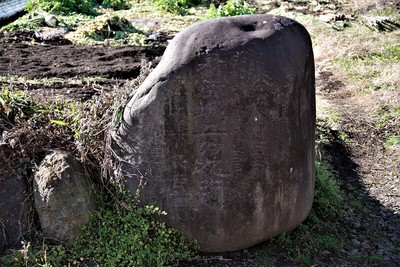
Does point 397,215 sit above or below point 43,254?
below

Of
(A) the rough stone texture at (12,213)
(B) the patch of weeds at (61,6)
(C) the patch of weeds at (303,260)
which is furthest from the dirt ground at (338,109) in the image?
(B) the patch of weeds at (61,6)

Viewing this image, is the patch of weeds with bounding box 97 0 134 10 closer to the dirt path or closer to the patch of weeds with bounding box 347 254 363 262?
the dirt path

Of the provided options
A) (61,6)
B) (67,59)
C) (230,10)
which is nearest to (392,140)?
(67,59)

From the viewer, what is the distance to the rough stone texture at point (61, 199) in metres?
4.79

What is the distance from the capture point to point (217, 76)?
465cm

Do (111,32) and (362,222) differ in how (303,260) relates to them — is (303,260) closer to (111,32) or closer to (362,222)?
(362,222)

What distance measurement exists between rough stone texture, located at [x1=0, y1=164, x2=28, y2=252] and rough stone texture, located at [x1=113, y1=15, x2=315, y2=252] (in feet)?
2.97

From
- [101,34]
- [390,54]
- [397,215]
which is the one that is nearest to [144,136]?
[397,215]

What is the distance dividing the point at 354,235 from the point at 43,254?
295cm

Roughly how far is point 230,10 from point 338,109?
514cm

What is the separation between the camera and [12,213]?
4.96 meters

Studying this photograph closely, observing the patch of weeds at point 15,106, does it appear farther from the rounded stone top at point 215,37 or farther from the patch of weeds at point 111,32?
the patch of weeds at point 111,32

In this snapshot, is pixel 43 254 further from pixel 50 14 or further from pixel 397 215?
pixel 50 14

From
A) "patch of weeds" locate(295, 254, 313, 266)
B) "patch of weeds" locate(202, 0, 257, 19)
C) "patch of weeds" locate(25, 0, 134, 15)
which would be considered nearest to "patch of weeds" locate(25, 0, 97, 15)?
"patch of weeds" locate(25, 0, 134, 15)
